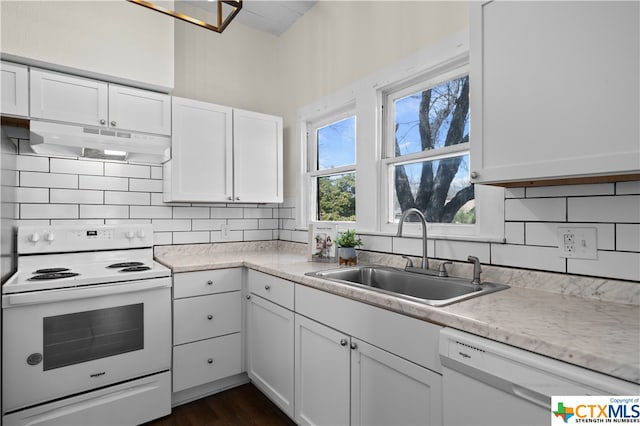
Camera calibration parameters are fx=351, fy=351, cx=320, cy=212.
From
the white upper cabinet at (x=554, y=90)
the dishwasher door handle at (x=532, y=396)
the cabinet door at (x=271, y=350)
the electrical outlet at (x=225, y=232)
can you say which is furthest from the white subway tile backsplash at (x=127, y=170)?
the dishwasher door handle at (x=532, y=396)

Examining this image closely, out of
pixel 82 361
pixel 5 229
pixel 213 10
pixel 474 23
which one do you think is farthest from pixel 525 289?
pixel 213 10

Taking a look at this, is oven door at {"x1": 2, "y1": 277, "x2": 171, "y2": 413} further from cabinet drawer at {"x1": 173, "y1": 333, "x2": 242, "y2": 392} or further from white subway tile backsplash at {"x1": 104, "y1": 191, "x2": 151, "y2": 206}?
white subway tile backsplash at {"x1": 104, "y1": 191, "x2": 151, "y2": 206}

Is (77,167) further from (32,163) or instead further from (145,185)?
(145,185)

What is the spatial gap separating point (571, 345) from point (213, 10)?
340cm

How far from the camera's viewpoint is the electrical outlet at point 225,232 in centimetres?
308

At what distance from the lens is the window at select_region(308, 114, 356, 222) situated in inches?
107

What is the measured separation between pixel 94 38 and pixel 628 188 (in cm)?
287

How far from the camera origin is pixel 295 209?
3.18 m

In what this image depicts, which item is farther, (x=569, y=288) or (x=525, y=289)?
(x=525, y=289)

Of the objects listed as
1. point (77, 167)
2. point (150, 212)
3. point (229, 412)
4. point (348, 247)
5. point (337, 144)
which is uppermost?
point (337, 144)

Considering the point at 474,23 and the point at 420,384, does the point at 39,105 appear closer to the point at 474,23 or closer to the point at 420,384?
the point at 474,23

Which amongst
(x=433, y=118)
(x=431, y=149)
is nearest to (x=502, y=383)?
(x=431, y=149)

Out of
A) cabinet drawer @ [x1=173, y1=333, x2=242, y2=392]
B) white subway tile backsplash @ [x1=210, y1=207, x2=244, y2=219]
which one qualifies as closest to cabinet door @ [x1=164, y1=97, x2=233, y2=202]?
white subway tile backsplash @ [x1=210, y1=207, x2=244, y2=219]

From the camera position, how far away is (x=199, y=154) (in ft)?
8.75
